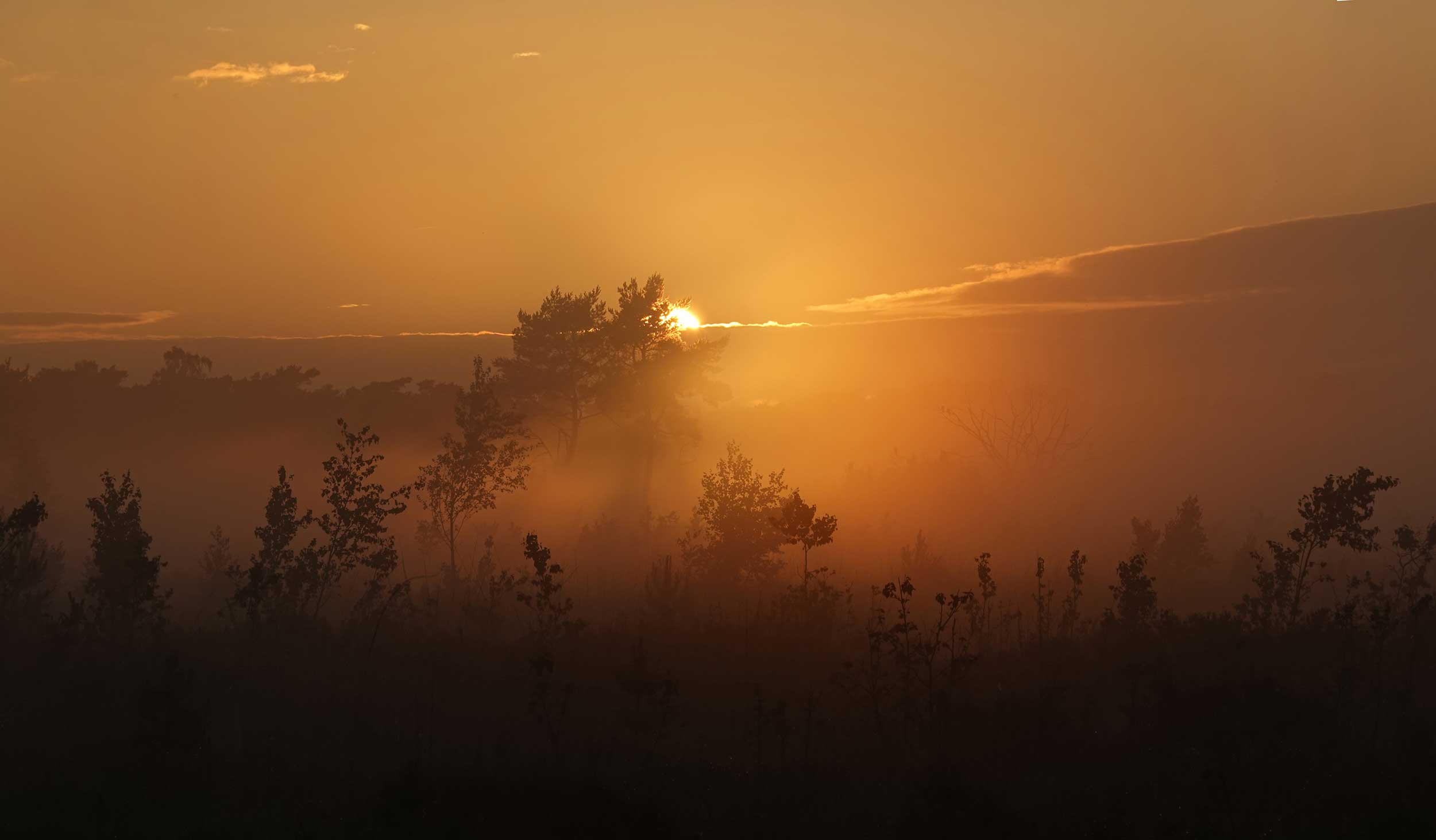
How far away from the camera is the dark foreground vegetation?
39.5ft

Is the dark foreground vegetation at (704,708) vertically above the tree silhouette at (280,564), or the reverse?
the tree silhouette at (280,564)

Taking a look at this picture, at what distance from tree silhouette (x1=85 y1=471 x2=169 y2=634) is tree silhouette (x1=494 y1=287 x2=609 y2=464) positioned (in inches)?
1441

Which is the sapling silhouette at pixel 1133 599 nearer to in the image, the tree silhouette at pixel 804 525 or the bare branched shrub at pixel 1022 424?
the tree silhouette at pixel 804 525

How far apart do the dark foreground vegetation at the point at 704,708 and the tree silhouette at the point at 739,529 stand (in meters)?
0.08

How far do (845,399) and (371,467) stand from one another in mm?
84573

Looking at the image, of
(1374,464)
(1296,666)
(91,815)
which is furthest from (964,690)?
(1374,464)

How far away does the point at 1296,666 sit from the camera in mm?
17891

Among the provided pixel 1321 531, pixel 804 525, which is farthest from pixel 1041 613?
pixel 1321 531

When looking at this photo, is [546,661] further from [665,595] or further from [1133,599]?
[1133,599]

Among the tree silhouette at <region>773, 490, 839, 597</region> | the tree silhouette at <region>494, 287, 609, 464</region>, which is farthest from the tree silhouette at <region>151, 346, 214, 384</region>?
the tree silhouette at <region>773, 490, 839, 597</region>

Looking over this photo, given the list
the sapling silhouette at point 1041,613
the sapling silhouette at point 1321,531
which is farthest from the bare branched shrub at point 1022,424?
the sapling silhouette at point 1321,531

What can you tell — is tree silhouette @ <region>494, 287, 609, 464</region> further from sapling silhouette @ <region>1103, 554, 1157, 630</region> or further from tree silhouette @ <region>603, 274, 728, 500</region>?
sapling silhouette @ <region>1103, 554, 1157, 630</region>

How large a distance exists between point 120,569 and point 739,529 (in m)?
15.0

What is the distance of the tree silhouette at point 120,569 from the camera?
739 inches
